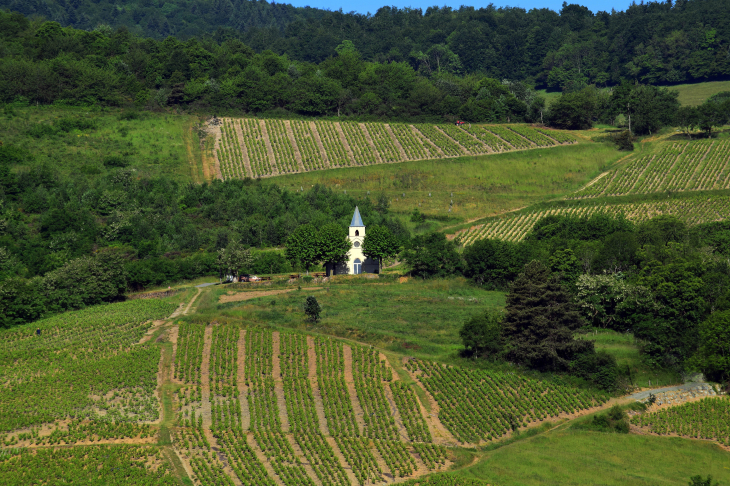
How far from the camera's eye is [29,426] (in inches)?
2286

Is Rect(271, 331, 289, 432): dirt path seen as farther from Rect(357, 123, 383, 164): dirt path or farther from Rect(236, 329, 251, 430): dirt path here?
Rect(357, 123, 383, 164): dirt path

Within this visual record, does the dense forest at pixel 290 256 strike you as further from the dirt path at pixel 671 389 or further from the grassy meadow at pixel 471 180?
the grassy meadow at pixel 471 180

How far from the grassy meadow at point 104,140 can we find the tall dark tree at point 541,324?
6723 centimetres

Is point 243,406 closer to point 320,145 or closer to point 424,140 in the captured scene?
point 320,145

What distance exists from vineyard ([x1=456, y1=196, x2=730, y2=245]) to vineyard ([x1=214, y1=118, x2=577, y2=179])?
91.2 feet

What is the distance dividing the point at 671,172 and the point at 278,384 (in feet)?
267

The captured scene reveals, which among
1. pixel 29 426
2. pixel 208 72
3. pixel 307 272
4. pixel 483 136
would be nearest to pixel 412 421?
pixel 29 426

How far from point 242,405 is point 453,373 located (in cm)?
1607

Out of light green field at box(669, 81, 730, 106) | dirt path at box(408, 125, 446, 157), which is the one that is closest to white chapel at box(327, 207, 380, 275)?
dirt path at box(408, 125, 446, 157)

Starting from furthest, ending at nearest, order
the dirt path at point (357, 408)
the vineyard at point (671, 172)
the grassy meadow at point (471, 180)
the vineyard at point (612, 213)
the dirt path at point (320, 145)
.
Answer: the dirt path at point (320, 145) → the vineyard at point (671, 172) → the grassy meadow at point (471, 180) → the vineyard at point (612, 213) → the dirt path at point (357, 408)

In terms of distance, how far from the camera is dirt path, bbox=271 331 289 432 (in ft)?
194

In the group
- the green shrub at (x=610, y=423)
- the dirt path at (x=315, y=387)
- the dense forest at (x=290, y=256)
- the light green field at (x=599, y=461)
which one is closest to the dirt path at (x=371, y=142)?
the dense forest at (x=290, y=256)

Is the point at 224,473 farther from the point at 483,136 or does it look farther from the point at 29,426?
the point at 483,136

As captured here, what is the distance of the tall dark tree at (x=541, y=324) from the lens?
66.2 m
